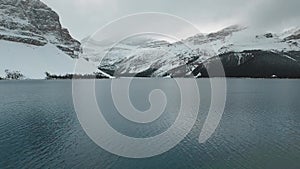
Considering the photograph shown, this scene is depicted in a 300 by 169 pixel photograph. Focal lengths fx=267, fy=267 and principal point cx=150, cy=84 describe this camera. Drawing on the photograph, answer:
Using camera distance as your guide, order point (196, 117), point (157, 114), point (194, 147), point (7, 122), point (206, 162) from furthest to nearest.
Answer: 1. point (157, 114)
2. point (196, 117)
3. point (7, 122)
4. point (194, 147)
5. point (206, 162)

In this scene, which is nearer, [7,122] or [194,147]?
[194,147]

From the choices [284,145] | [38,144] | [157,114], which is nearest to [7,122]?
[38,144]

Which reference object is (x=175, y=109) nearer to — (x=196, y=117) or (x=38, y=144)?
(x=196, y=117)

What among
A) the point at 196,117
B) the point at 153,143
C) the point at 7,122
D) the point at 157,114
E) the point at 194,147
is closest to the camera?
the point at 194,147

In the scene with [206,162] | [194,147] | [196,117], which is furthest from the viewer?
[196,117]

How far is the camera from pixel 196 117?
73188 mm

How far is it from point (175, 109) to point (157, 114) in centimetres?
1036

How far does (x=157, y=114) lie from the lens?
7956cm

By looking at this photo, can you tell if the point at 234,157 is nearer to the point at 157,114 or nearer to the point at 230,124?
the point at 230,124

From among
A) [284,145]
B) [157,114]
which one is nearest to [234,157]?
[284,145]

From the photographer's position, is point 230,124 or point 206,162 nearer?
point 206,162

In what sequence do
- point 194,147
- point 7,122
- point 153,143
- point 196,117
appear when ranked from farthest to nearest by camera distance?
point 196,117, point 7,122, point 153,143, point 194,147

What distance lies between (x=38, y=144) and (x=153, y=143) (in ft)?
66.6

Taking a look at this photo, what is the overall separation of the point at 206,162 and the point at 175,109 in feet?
161
